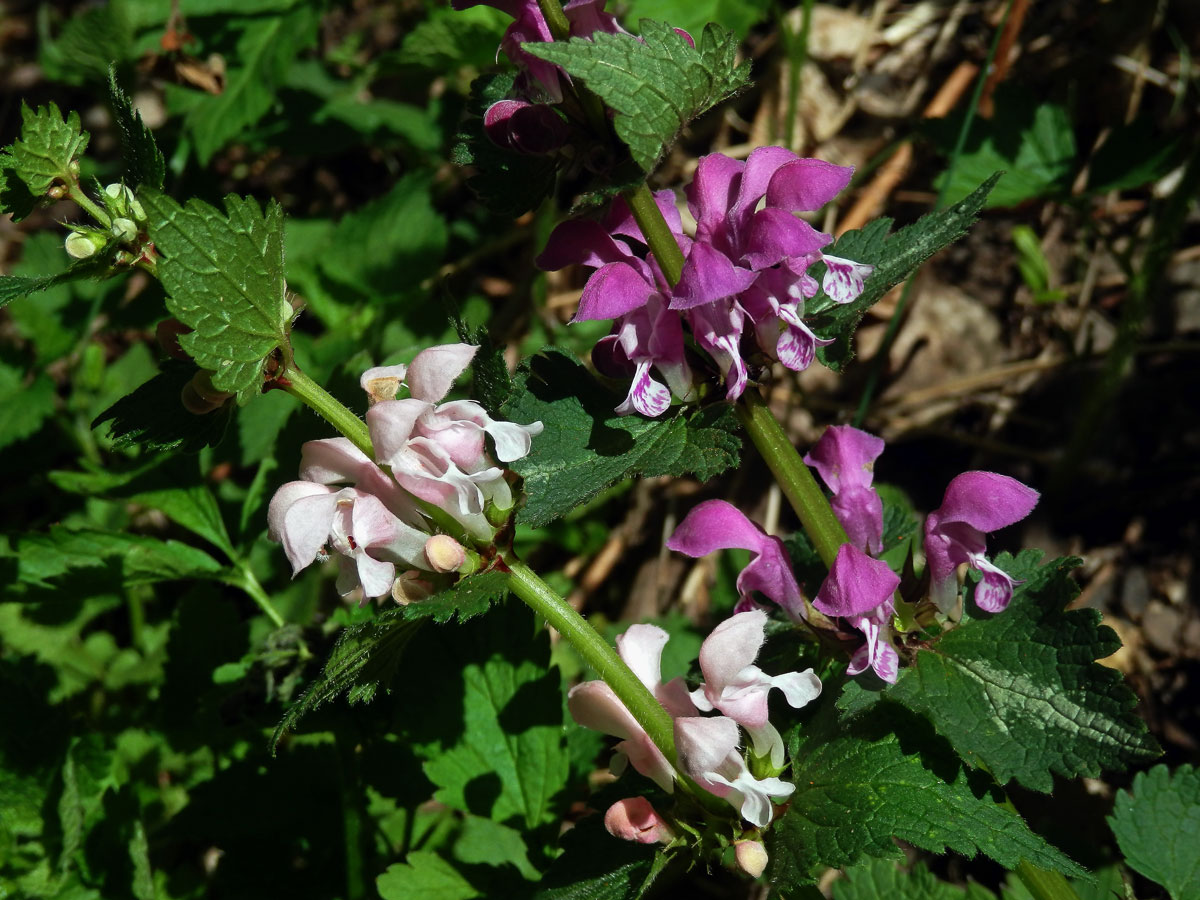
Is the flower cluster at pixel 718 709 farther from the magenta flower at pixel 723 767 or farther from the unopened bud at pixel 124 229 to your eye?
the unopened bud at pixel 124 229

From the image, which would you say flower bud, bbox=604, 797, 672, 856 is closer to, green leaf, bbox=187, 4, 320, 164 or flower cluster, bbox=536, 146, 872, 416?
flower cluster, bbox=536, 146, 872, 416

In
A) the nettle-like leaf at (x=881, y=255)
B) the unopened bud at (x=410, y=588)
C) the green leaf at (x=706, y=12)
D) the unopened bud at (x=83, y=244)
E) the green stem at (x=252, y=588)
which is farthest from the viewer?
the green leaf at (x=706, y=12)

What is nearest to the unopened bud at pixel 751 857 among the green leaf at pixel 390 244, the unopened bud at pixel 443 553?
the unopened bud at pixel 443 553

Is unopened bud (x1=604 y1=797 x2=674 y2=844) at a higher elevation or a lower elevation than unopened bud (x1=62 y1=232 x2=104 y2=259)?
lower

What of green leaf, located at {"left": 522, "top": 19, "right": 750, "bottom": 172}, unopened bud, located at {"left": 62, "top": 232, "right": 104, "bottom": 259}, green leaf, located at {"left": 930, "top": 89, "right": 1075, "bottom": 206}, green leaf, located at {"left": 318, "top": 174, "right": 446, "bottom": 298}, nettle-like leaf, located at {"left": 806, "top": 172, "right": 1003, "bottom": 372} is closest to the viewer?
green leaf, located at {"left": 522, "top": 19, "right": 750, "bottom": 172}

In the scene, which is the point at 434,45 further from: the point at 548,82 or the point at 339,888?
the point at 339,888

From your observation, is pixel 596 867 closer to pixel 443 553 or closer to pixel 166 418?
pixel 443 553

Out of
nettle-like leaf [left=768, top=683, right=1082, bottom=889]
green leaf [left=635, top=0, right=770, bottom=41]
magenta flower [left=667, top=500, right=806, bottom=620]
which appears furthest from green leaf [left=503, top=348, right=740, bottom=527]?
green leaf [left=635, top=0, right=770, bottom=41]

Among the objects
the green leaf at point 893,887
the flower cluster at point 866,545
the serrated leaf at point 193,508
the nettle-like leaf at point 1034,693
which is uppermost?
the flower cluster at point 866,545
